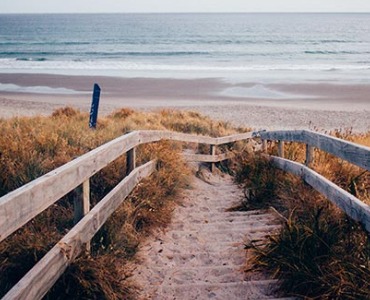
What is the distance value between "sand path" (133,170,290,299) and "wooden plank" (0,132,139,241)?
98 centimetres

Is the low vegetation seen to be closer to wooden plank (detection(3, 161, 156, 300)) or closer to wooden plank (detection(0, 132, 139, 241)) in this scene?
wooden plank (detection(3, 161, 156, 300))

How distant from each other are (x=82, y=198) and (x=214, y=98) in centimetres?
2340

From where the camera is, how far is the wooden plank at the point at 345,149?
3.75 m

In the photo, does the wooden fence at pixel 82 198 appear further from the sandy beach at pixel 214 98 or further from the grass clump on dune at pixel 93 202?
the sandy beach at pixel 214 98

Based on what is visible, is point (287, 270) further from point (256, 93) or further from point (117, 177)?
point (256, 93)

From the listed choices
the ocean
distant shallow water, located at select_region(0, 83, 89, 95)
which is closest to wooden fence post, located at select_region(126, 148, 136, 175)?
distant shallow water, located at select_region(0, 83, 89, 95)

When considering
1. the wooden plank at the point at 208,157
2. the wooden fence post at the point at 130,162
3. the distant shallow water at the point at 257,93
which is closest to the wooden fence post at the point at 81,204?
the wooden fence post at the point at 130,162

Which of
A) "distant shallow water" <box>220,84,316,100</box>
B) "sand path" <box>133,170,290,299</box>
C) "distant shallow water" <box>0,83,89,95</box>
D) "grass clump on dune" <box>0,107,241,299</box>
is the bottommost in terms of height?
"distant shallow water" <box>0,83,89,95</box>

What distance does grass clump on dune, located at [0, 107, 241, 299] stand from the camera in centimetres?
343

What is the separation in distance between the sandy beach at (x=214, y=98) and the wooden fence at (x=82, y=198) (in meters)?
14.0

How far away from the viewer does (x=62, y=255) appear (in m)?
3.26

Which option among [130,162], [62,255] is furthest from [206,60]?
[62,255]

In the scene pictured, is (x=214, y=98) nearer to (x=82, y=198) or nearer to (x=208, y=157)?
(x=208, y=157)

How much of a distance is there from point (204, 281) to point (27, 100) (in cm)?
2244
